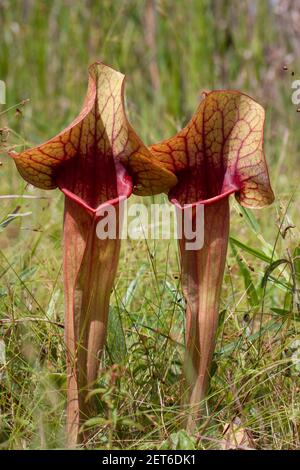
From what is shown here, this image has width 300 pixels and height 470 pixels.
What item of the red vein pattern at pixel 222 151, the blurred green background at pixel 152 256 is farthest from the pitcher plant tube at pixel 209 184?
the blurred green background at pixel 152 256

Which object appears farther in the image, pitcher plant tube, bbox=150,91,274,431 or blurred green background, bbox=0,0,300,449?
blurred green background, bbox=0,0,300,449

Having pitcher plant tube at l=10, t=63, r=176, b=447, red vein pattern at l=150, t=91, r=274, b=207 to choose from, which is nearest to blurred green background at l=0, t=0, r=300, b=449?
pitcher plant tube at l=10, t=63, r=176, b=447

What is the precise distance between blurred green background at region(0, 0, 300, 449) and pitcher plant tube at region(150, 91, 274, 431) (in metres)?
0.13

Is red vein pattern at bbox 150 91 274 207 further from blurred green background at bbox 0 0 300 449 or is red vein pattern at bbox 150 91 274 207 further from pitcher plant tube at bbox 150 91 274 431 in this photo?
blurred green background at bbox 0 0 300 449

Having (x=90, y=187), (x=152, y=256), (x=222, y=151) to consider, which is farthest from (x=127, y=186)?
(x=152, y=256)

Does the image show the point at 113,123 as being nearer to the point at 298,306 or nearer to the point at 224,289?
the point at 298,306

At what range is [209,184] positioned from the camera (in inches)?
55.0

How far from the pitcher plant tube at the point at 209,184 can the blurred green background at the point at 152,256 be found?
130 millimetres

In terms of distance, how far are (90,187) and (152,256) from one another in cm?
44

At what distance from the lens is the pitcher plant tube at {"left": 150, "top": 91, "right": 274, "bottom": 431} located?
1.35 m

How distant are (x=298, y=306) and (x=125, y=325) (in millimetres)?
412

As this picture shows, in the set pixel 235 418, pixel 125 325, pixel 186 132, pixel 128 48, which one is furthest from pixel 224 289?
pixel 128 48
